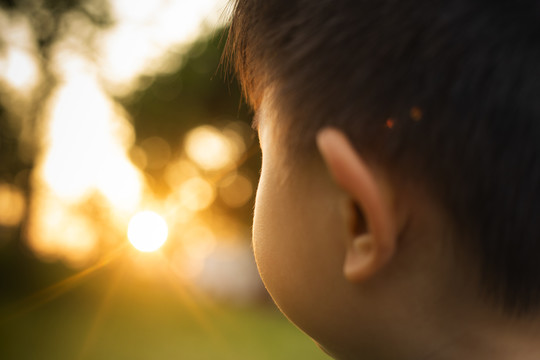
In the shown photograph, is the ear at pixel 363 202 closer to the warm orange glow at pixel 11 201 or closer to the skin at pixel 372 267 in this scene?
the skin at pixel 372 267

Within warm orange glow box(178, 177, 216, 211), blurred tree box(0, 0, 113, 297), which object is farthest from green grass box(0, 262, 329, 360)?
warm orange glow box(178, 177, 216, 211)

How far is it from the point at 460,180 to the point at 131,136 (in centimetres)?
1670

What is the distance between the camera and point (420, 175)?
2.30 ft

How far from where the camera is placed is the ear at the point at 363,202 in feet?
2.24

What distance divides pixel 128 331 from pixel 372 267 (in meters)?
7.76

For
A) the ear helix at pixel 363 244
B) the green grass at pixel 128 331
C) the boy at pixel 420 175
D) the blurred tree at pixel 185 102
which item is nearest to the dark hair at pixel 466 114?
the boy at pixel 420 175

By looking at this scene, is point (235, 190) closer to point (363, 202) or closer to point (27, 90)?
point (27, 90)

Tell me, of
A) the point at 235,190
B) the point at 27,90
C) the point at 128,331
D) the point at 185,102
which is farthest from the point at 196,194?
the point at 128,331

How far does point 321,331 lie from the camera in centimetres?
87

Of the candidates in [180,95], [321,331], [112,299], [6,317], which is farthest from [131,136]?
[321,331]

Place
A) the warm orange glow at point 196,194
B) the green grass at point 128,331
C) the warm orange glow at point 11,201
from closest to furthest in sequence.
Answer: the green grass at point 128,331 → the warm orange glow at point 11,201 → the warm orange glow at point 196,194

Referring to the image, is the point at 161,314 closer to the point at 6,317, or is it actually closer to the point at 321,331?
the point at 6,317

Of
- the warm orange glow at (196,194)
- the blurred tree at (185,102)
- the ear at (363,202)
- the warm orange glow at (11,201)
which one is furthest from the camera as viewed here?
the warm orange glow at (196,194)

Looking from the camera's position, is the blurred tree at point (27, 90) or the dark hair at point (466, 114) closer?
the dark hair at point (466, 114)
